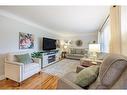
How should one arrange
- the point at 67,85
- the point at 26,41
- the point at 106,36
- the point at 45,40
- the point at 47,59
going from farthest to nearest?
the point at 45,40 < the point at 47,59 < the point at 106,36 < the point at 26,41 < the point at 67,85

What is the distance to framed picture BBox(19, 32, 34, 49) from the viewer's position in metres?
3.68

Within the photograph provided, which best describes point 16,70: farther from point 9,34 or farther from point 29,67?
point 9,34

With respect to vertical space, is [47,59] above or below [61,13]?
below

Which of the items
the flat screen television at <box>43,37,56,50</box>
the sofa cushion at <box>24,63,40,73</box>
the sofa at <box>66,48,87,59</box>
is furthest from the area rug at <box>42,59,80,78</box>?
the sofa at <box>66,48,87,59</box>

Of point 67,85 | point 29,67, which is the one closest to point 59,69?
point 29,67

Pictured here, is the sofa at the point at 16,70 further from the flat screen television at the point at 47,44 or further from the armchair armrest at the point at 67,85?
the flat screen television at the point at 47,44

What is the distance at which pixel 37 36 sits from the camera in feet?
15.5

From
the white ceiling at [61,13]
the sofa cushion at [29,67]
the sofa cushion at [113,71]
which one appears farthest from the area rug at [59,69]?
the sofa cushion at [113,71]

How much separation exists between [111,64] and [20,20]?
360cm

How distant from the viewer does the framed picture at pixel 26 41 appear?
145 inches

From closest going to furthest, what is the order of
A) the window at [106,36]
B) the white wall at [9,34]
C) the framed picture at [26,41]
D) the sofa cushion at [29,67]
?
the sofa cushion at [29,67] → the white wall at [9,34] → the window at [106,36] → the framed picture at [26,41]

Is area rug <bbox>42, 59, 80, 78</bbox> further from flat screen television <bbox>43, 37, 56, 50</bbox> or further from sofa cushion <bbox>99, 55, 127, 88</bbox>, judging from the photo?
sofa cushion <bbox>99, 55, 127, 88</bbox>

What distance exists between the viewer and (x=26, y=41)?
12.9 feet
